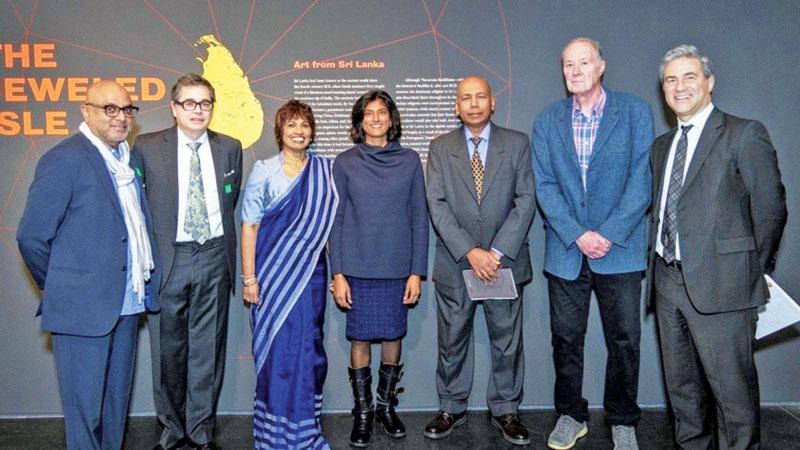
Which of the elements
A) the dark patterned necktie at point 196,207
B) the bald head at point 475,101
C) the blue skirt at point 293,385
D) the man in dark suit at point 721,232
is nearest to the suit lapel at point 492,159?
the bald head at point 475,101

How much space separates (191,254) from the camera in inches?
119

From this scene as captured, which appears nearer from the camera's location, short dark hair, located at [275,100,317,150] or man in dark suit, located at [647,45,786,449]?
man in dark suit, located at [647,45,786,449]

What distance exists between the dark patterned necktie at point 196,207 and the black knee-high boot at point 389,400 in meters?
1.13

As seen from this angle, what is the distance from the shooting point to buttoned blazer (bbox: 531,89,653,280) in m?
3.03

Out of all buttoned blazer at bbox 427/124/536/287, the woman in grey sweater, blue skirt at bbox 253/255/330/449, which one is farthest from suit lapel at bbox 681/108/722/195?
blue skirt at bbox 253/255/330/449

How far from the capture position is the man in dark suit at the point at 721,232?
8.40 feet

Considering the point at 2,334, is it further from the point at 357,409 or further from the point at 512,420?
the point at 512,420

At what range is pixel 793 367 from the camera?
377 centimetres

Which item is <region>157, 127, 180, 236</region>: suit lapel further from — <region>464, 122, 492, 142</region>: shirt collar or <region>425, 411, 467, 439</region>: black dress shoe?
<region>425, 411, 467, 439</region>: black dress shoe

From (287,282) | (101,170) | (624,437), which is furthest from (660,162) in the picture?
(101,170)

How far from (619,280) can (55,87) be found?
315 cm

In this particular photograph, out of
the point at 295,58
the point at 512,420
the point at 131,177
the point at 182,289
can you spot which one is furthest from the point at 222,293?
the point at 512,420

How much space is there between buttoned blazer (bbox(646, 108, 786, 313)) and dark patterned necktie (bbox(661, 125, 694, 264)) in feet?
0.23

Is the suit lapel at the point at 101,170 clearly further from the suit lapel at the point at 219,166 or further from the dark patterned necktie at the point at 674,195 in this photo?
the dark patterned necktie at the point at 674,195
